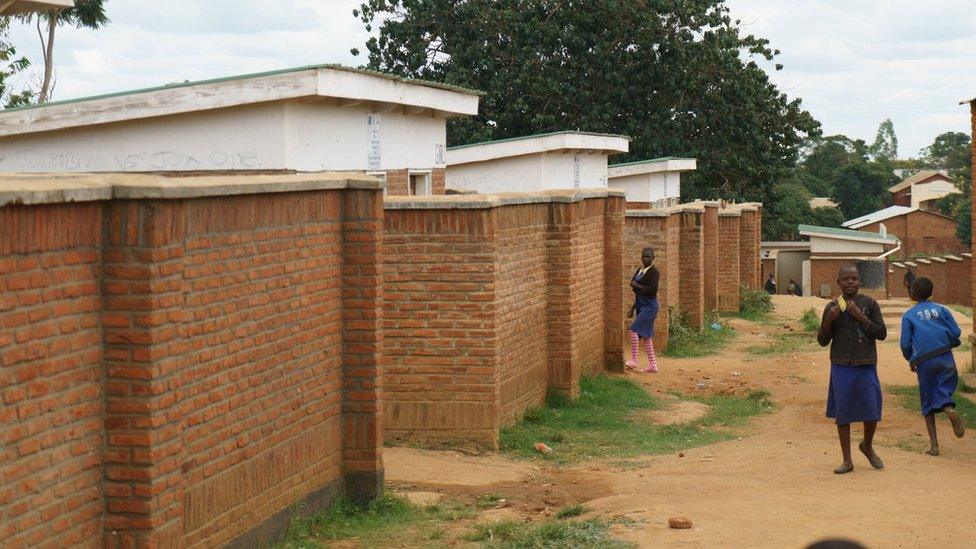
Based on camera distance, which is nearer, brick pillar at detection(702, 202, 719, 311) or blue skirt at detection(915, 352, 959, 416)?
blue skirt at detection(915, 352, 959, 416)

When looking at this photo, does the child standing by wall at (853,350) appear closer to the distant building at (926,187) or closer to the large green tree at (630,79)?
the large green tree at (630,79)

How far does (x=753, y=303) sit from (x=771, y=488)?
21767 mm

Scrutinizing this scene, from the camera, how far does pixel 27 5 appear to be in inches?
526

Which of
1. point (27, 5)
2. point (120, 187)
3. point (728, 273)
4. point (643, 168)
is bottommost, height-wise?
point (728, 273)

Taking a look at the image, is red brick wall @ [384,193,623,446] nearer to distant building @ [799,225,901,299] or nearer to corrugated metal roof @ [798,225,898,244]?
distant building @ [799,225,901,299]

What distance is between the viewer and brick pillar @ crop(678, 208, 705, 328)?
922 inches

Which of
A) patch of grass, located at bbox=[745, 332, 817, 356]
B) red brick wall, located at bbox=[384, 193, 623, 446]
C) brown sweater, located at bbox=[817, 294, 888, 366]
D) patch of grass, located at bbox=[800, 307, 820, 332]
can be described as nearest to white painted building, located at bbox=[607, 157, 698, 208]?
patch of grass, located at bbox=[800, 307, 820, 332]

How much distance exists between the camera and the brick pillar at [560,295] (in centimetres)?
1382

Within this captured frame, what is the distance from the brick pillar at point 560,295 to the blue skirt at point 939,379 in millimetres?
4188

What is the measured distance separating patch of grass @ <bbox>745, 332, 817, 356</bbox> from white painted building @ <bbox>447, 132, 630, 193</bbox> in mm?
5228

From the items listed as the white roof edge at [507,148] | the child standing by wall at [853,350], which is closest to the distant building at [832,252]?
the white roof edge at [507,148]

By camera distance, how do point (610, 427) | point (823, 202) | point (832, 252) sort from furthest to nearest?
point (823, 202)
point (832, 252)
point (610, 427)

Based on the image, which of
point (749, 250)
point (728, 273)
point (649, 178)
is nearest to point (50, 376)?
point (728, 273)

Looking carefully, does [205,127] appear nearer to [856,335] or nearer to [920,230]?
[856,335]
